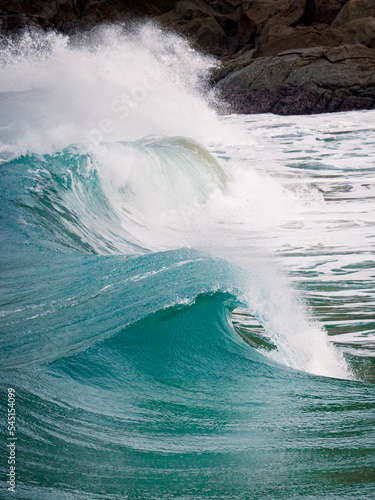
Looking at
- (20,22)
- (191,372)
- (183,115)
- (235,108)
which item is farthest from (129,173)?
(20,22)

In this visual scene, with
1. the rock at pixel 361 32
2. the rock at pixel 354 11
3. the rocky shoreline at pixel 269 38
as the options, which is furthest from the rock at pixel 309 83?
the rock at pixel 354 11

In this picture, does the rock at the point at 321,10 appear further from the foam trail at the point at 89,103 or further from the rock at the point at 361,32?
the foam trail at the point at 89,103

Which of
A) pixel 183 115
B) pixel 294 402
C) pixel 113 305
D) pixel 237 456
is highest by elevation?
pixel 183 115

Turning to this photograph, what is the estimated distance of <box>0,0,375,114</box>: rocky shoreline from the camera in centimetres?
1744

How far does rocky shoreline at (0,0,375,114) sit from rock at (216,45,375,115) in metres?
0.03

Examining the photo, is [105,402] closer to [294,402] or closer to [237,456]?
[237,456]

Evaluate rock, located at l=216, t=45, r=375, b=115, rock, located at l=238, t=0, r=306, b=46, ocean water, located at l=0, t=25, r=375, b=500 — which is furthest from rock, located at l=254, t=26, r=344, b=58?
ocean water, located at l=0, t=25, r=375, b=500

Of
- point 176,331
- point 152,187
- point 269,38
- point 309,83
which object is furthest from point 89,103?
point 269,38

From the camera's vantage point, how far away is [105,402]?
193cm

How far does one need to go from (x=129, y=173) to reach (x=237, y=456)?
4947mm

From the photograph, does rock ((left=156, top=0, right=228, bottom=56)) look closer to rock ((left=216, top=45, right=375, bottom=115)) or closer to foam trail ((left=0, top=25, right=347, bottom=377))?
rock ((left=216, top=45, right=375, bottom=115))

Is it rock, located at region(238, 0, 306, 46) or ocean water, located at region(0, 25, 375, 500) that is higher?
rock, located at region(238, 0, 306, 46)

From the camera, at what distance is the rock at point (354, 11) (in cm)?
2256

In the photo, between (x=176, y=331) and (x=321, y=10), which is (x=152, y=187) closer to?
(x=176, y=331)
